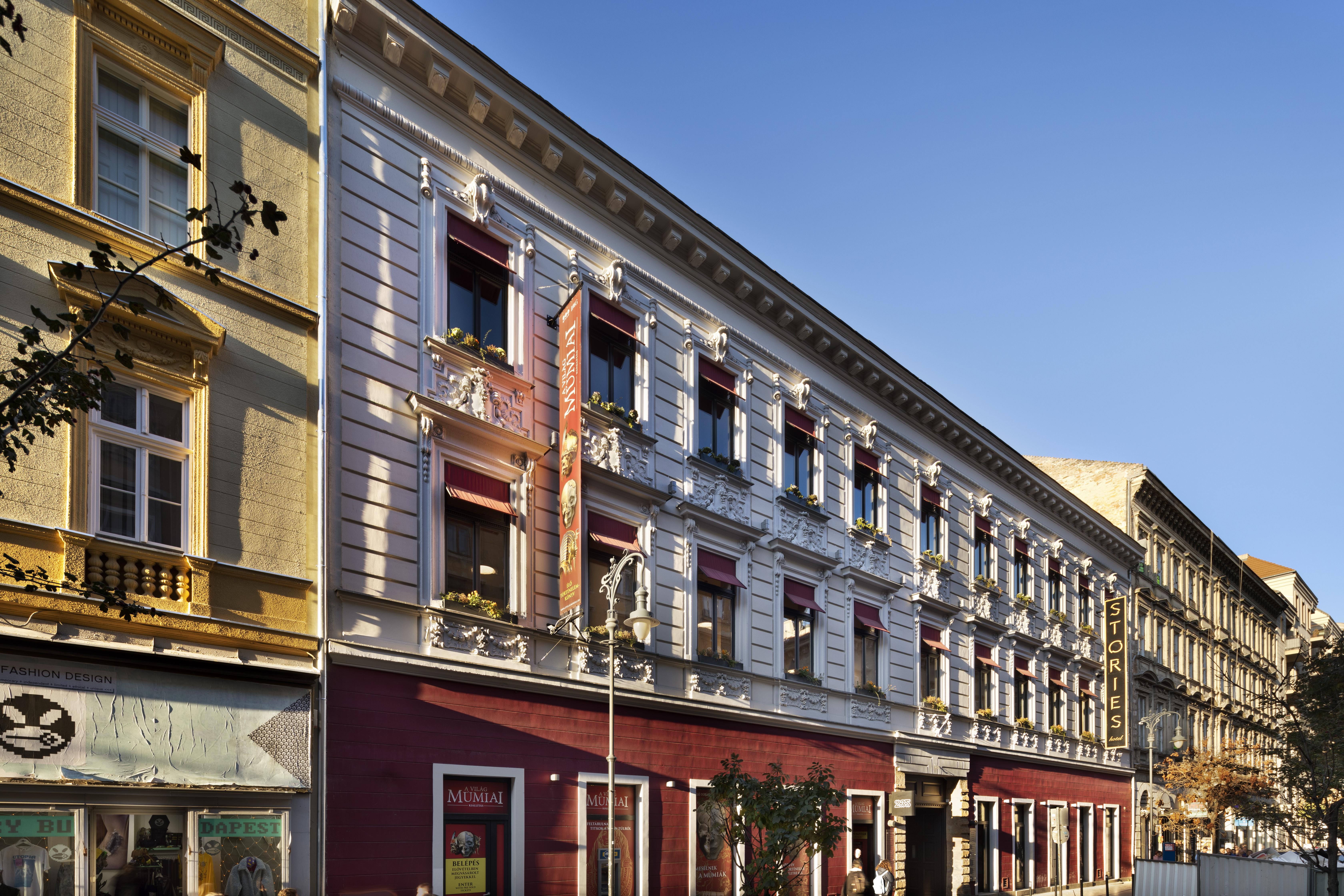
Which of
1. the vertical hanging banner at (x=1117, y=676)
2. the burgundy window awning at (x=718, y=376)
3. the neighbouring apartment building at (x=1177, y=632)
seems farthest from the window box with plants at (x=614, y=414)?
the vertical hanging banner at (x=1117, y=676)

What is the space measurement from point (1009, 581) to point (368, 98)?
27.1 meters

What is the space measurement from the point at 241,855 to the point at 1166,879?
23373 millimetres

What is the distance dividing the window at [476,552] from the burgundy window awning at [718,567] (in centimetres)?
531

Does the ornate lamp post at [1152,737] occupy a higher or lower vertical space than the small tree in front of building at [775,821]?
lower

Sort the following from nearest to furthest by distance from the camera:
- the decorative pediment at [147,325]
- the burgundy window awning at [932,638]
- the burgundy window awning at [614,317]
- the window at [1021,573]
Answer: the decorative pediment at [147,325], the burgundy window awning at [614,317], the burgundy window awning at [932,638], the window at [1021,573]

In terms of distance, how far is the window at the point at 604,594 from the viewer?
67.2 ft

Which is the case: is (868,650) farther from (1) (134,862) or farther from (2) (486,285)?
(1) (134,862)

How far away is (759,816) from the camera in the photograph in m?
19.2

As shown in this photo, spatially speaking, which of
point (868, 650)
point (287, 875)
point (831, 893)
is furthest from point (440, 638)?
point (868, 650)

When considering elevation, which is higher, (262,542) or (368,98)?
(368,98)

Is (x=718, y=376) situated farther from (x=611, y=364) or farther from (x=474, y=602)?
(x=474, y=602)

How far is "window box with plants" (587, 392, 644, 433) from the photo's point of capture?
20.8m

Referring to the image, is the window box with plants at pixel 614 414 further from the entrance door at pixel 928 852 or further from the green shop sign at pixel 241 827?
the entrance door at pixel 928 852

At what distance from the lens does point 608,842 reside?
19672mm
